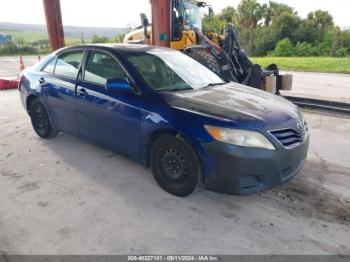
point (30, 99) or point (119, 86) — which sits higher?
point (119, 86)

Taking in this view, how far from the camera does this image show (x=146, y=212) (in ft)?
10.2

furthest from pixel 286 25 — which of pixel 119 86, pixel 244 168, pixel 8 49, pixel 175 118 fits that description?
pixel 244 168

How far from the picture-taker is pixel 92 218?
3006 millimetres

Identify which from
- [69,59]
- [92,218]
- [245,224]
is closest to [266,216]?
[245,224]

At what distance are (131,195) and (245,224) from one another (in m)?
1.22

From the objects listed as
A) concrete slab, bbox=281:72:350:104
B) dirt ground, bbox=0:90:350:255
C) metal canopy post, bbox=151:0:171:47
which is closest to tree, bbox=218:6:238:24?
concrete slab, bbox=281:72:350:104

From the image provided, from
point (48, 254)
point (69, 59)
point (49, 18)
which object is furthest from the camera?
point (49, 18)

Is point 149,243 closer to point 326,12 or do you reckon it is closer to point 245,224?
point 245,224

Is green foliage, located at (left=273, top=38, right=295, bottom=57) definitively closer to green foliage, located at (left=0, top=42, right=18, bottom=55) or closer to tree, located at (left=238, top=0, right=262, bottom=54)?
tree, located at (left=238, top=0, right=262, bottom=54)

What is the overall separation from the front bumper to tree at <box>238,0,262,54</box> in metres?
30.7

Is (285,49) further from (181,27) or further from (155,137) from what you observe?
(155,137)

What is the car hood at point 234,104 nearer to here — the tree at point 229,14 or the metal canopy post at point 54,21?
the metal canopy post at point 54,21

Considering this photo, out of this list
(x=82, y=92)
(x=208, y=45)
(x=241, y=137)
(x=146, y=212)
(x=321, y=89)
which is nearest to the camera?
(x=241, y=137)

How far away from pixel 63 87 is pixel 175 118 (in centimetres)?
200
